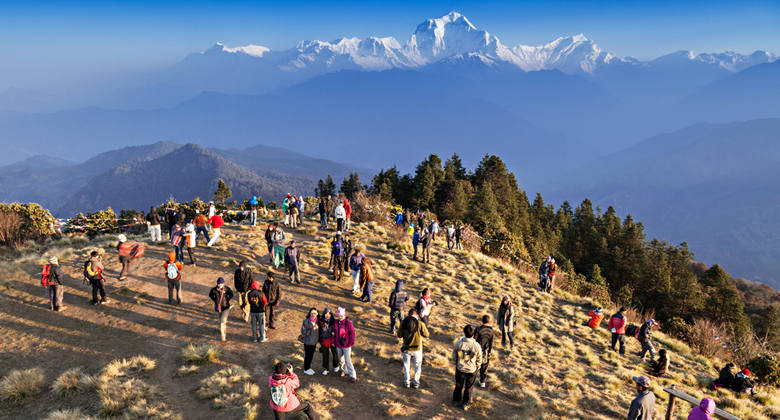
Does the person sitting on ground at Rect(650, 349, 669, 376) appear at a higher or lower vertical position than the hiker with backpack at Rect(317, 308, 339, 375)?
lower

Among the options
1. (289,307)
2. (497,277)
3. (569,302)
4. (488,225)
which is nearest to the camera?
(289,307)

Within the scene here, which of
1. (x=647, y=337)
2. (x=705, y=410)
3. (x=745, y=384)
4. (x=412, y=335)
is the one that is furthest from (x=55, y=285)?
(x=745, y=384)

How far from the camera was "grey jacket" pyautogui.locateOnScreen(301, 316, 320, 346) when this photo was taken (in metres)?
8.63

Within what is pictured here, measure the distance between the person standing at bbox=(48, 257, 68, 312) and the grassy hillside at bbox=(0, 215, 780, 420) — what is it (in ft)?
1.03

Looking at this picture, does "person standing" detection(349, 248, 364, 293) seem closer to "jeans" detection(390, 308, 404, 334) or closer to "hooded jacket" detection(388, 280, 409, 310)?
"jeans" detection(390, 308, 404, 334)

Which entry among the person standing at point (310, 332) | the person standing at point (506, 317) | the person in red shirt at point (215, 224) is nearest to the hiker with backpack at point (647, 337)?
the person standing at point (506, 317)

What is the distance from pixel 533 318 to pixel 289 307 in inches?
405

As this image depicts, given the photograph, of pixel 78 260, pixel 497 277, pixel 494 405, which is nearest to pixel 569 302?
pixel 497 277

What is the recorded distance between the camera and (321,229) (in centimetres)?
2314

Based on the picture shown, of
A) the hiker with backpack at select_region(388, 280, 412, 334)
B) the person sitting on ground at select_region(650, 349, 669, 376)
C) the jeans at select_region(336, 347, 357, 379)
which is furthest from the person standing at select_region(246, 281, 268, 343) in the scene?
the person sitting on ground at select_region(650, 349, 669, 376)

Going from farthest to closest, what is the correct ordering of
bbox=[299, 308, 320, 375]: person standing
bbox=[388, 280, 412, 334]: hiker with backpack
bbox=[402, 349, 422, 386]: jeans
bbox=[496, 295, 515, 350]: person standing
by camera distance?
1. bbox=[496, 295, 515, 350]: person standing
2. bbox=[388, 280, 412, 334]: hiker with backpack
3. bbox=[402, 349, 422, 386]: jeans
4. bbox=[299, 308, 320, 375]: person standing

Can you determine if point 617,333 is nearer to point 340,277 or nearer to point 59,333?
point 340,277

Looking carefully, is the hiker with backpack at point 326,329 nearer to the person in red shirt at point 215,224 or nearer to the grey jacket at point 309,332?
the grey jacket at point 309,332

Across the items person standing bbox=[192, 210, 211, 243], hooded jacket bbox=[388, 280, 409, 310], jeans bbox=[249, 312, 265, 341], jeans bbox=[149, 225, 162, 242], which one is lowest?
jeans bbox=[249, 312, 265, 341]
